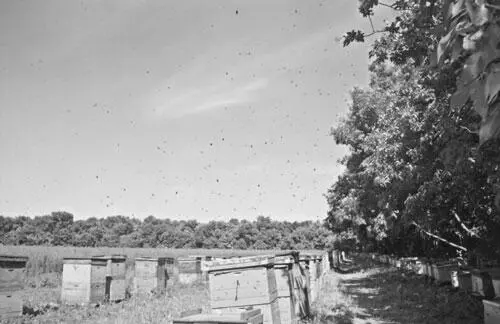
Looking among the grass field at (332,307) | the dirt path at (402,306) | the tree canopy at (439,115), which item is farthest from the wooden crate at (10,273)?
the tree canopy at (439,115)

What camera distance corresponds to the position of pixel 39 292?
1723 centimetres

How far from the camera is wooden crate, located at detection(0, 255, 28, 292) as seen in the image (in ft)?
35.8

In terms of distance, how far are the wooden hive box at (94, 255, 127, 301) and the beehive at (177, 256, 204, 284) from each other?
5800 millimetres

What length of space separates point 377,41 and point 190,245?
134984mm

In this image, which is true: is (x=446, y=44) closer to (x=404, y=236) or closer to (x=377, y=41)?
(x=377, y=41)

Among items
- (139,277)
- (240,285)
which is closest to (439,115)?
(240,285)

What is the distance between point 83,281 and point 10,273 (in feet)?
9.85

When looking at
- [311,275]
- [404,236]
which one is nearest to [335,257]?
[404,236]

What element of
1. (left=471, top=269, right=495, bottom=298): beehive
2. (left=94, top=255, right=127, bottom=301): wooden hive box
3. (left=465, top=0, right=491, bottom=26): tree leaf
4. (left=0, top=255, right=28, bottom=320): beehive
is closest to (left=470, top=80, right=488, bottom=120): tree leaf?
(left=465, top=0, right=491, bottom=26): tree leaf

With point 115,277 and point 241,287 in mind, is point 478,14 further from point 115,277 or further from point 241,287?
point 115,277

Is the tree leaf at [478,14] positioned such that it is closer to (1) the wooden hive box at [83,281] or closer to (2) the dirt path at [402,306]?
(2) the dirt path at [402,306]

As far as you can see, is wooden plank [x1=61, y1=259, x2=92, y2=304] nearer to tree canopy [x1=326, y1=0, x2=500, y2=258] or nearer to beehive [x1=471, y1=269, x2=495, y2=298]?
tree canopy [x1=326, y1=0, x2=500, y2=258]

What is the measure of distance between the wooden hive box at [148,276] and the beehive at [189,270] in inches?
134

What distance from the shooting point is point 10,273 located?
11094 mm
